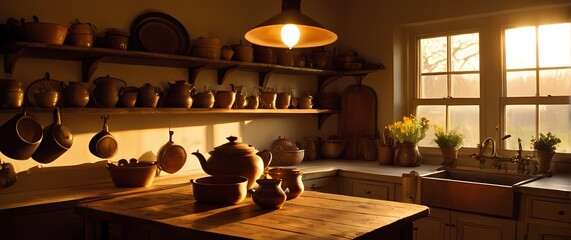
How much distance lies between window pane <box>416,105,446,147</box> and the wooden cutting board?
432 millimetres

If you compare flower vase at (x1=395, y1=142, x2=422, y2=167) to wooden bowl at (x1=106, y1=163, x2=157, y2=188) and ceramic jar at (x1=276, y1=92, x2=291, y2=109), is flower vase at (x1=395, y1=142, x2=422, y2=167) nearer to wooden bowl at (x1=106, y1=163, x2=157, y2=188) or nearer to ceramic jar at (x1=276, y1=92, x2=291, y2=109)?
ceramic jar at (x1=276, y1=92, x2=291, y2=109)

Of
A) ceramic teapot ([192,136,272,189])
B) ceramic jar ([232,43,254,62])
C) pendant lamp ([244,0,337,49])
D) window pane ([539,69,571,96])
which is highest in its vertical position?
ceramic jar ([232,43,254,62])

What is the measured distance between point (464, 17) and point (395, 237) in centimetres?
261

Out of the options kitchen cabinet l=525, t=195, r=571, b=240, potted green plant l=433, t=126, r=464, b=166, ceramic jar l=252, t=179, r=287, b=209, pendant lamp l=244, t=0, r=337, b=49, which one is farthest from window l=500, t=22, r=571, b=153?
ceramic jar l=252, t=179, r=287, b=209

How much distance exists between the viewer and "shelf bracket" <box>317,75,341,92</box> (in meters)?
4.84

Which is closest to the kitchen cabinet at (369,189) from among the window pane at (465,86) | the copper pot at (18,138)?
the window pane at (465,86)

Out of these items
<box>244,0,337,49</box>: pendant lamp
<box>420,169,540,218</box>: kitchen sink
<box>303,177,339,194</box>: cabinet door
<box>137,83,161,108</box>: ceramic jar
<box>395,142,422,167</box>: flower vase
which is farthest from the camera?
<box>395,142,422,167</box>: flower vase

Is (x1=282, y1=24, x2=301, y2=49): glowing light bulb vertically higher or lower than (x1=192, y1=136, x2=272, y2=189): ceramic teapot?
higher

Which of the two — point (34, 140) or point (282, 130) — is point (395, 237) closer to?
point (34, 140)

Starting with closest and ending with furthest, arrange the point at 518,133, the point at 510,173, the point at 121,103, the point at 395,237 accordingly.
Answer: the point at 395,237
the point at 121,103
the point at 510,173
the point at 518,133

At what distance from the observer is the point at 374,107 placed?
4.68 m

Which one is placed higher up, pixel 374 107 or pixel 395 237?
pixel 374 107

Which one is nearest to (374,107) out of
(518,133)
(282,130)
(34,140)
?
(282,130)

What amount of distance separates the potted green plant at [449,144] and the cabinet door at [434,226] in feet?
2.41
